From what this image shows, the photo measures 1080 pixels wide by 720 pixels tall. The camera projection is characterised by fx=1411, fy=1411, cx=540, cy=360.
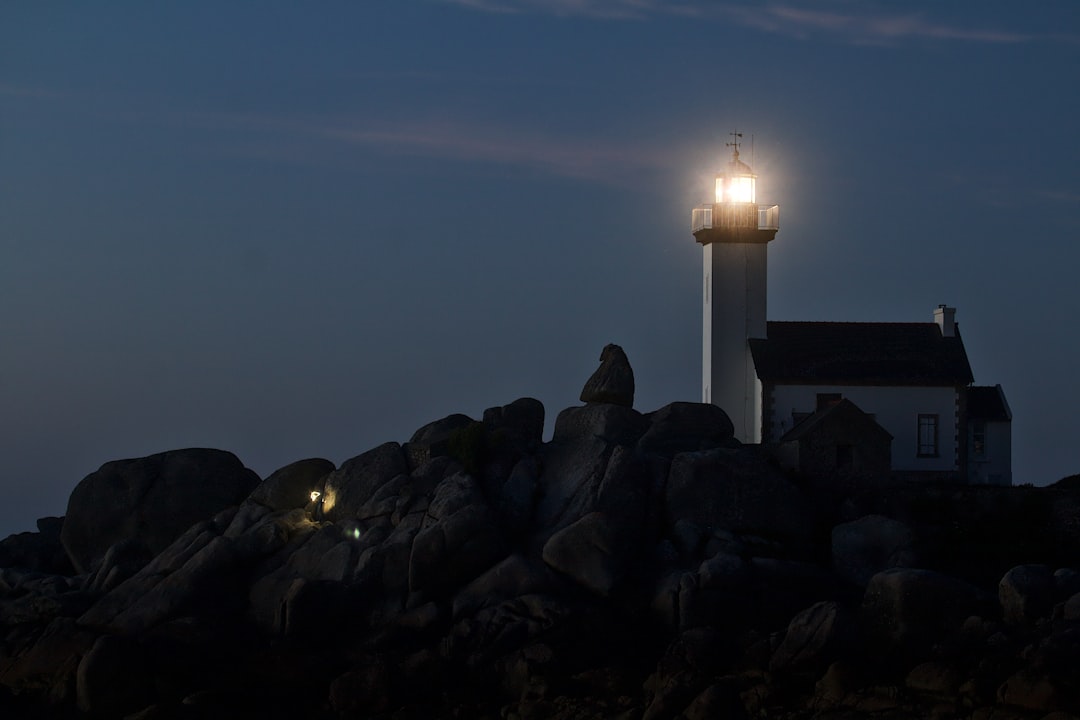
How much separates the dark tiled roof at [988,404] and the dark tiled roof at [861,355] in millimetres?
1268

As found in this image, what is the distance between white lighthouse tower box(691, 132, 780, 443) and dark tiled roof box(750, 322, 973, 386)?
2.69 ft

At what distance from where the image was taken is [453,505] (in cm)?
3288

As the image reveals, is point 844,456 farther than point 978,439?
No

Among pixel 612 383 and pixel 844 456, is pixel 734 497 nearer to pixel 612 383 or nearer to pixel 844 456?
pixel 844 456

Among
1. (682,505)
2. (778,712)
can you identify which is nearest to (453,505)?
(682,505)

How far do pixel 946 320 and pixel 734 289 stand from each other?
6.70 metres

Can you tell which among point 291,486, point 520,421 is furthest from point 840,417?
point 291,486

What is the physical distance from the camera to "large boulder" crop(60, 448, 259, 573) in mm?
37625

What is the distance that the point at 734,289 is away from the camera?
148 feet

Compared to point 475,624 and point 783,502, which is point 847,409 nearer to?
point 783,502

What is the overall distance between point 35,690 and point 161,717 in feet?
14.1

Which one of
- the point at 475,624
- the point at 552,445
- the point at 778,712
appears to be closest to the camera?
the point at 778,712

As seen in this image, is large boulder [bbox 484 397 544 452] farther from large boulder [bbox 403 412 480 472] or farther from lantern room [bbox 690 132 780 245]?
lantern room [bbox 690 132 780 245]

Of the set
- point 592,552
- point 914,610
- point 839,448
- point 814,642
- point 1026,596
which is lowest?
point 814,642
